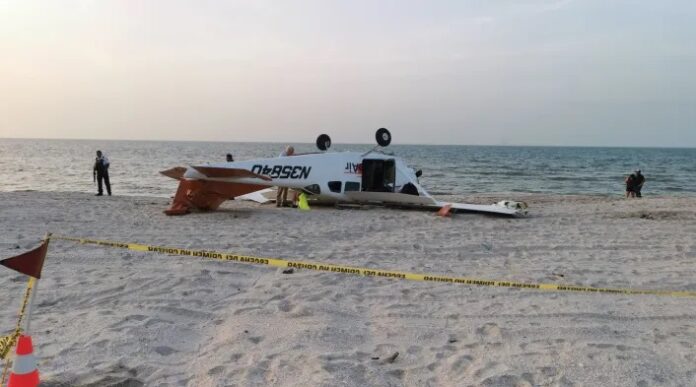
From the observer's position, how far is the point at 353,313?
19.5 ft

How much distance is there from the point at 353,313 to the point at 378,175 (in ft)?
33.8

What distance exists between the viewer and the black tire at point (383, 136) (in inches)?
641

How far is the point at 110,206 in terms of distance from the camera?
14938 mm

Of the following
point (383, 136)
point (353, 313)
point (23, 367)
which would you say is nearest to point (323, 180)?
point (383, 136)

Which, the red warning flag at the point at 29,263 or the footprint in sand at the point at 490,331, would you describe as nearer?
the red warning flag at the point at 29,263

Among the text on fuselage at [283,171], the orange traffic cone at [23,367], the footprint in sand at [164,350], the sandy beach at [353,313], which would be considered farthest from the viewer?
the text on fuselage at [283,171]

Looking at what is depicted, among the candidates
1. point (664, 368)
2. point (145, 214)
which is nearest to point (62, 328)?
point (664, 368)

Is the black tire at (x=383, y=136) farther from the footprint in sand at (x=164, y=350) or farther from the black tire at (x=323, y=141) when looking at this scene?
the footprint in sand at (x=164, y=350)

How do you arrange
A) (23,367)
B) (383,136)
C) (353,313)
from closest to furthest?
(23,367), (353,313), (383,136)

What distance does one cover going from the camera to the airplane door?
15.8 meters

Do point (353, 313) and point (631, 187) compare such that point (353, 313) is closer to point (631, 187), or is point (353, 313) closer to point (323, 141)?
point (323, 141)

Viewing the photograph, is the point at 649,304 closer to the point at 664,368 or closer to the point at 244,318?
the point at 664,368

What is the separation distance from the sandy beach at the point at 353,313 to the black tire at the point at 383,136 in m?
5.74

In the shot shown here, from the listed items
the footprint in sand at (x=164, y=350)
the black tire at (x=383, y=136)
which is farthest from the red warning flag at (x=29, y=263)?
the black tire at (x=383, y=136)
